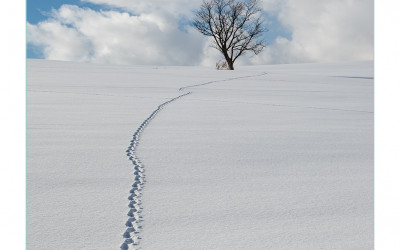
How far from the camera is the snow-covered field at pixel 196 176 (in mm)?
2207

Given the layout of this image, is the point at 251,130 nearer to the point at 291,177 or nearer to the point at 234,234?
the point at 291,177

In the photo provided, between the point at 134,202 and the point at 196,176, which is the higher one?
the point at 196,176

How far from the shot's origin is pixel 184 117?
5.63 meters

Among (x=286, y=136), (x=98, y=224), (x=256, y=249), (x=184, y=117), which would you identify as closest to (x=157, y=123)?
(x=184, y=117)

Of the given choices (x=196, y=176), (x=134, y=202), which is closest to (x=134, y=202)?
(x=134, y=202)

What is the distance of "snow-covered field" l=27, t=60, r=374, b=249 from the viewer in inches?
86.9

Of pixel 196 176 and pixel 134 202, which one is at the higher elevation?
pixel 196 176

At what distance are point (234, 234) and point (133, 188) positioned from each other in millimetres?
914

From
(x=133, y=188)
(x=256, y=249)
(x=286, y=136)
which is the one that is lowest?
(x=256, y=249)

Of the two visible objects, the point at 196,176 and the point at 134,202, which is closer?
the point at 134,202

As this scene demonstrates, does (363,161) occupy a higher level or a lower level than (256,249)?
higher

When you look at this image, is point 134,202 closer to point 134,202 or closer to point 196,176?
point 134,202

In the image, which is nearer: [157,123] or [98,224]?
[98,224]

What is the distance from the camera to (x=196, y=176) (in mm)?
3150
